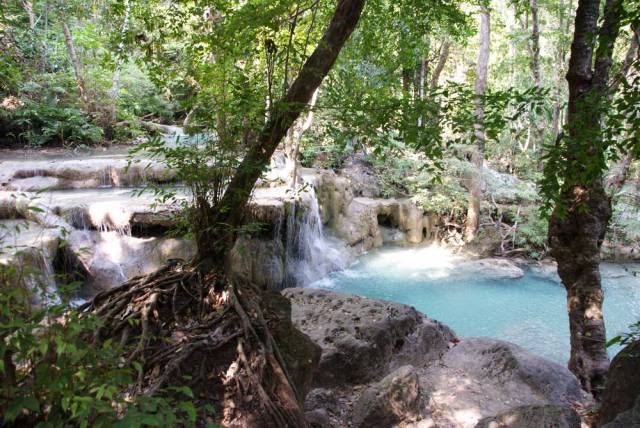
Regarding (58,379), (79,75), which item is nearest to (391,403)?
(58,379)

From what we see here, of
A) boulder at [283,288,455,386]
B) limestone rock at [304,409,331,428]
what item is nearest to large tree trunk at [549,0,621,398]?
boulder at [283,288,455,386]

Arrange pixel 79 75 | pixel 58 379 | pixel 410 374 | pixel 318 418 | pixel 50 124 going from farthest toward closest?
1. pixel 79 75
2. pixel 50 124
3. pixel 410 374
4. pixel 318 418
5. pixel 58 379

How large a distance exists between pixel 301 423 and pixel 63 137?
13.3m

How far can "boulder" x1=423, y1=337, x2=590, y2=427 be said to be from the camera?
14.3 ft

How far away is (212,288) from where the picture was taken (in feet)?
10.7

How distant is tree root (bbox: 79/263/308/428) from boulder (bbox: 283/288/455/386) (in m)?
1.79

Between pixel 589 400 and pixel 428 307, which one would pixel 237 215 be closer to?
pixel 589 400

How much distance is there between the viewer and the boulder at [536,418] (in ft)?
10.2

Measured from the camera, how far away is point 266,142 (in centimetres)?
348

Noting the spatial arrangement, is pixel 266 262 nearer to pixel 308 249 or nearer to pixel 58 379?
pixel 308 249

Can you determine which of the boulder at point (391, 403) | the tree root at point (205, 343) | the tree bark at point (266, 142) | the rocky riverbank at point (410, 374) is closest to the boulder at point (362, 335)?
the rocky riverbank at point (410, 374)

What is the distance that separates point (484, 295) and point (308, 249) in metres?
4.12

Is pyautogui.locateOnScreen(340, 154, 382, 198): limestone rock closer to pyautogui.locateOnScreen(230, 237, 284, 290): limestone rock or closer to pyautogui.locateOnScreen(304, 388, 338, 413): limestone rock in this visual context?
pyautogui.locateOnScreen(230, 237, 284, 290): limestone rock

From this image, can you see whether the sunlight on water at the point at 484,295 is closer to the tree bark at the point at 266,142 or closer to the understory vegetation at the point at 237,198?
the understory vegetation at the point at 237,198
